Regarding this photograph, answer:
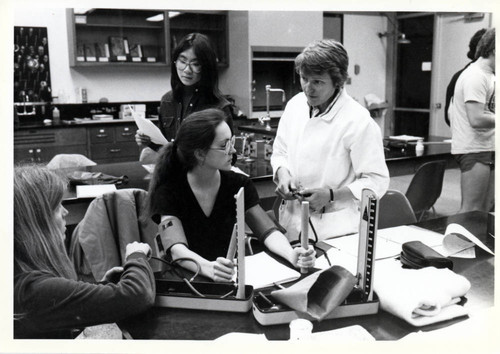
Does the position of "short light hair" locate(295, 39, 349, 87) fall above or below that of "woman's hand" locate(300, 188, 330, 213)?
above

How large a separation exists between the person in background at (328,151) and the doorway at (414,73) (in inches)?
161

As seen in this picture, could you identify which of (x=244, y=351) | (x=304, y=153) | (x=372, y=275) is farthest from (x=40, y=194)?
(x=304, y=153)

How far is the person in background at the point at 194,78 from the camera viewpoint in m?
2.05

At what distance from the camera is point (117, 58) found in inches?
205

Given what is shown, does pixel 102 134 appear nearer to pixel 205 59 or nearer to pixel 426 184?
pixel 205 59

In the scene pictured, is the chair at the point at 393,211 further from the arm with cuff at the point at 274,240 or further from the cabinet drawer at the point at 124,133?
the cabinet drawer at the point at 124,133

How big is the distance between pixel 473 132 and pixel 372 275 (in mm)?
1346

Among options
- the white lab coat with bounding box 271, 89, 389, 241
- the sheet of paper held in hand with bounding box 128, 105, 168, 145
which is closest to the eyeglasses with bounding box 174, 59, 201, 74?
the sheet of paper held in hand with bounding box 128, 105, 168, 145

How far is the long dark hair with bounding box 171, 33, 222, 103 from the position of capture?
6.67 ft

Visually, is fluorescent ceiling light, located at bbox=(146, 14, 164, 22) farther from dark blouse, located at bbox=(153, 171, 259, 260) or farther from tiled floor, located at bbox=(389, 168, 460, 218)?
dark blouse, located at bbox=(153, 171, 259, 260)

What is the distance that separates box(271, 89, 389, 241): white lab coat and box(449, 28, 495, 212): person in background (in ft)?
1.86

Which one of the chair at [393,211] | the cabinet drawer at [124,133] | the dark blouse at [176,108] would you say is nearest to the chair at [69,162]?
the dark blouse at [176,108]

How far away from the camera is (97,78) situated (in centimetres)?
534

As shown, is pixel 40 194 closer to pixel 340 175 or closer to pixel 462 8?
pixel 340 175
